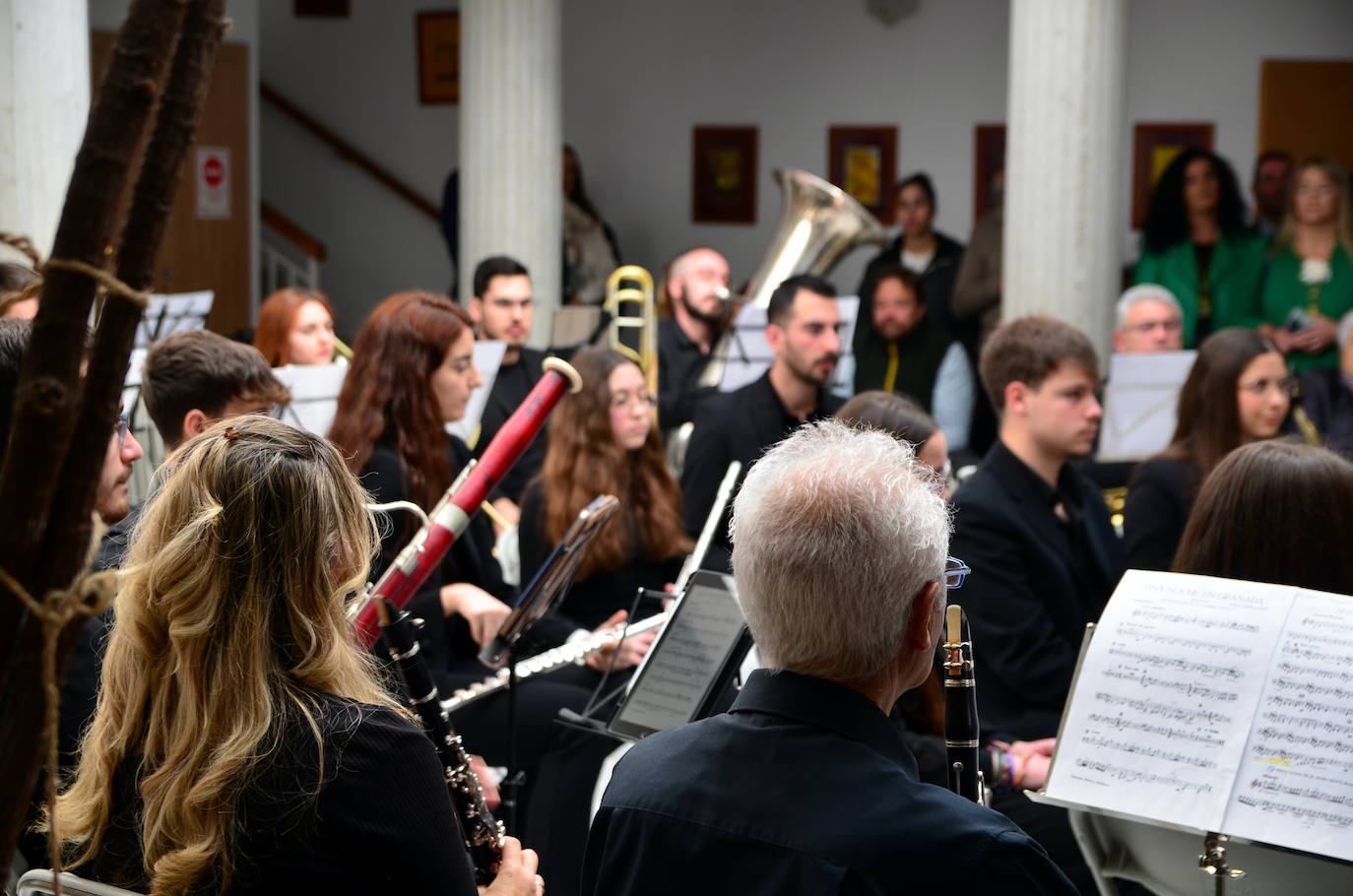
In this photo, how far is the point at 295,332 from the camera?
5012 millimetres

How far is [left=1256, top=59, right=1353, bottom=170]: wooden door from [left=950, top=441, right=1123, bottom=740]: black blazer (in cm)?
646

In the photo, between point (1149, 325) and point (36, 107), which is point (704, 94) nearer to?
point (1149, 325)

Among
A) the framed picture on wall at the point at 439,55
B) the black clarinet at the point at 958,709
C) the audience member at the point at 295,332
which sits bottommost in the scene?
the black clarinet at the point at 958,709

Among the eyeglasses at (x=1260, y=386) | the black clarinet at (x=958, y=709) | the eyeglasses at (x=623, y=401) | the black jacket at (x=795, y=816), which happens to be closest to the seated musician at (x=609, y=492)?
the eyeglasses at (x=623, y=401)

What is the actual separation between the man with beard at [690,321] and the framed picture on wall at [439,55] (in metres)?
4.38

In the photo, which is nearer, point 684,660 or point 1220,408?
point 684,660

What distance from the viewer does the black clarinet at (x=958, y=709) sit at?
1803 mm

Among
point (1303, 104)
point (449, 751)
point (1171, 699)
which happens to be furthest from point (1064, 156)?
point (449, 751)

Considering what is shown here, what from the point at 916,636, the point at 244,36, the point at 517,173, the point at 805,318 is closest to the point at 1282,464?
the point at 916,636

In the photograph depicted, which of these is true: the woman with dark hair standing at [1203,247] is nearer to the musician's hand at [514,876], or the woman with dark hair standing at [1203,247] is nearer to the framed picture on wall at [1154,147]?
the framed picture on wall at [1154,147]

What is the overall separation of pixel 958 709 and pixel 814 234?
211 inches

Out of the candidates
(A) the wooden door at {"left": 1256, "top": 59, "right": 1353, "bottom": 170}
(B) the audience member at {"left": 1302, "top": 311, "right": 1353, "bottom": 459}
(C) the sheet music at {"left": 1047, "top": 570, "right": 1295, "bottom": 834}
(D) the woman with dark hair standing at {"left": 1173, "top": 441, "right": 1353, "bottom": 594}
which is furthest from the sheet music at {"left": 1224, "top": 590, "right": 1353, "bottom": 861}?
(A) the wooden door at {"left": 1256, "top": 59, "right": 1353, "bottom": 170}

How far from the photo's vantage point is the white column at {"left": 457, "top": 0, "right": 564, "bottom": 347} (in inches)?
287

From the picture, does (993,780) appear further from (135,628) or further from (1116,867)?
(135,628)
